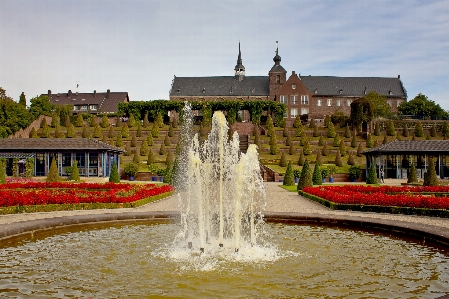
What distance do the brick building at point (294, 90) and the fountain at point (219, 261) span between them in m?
69.1

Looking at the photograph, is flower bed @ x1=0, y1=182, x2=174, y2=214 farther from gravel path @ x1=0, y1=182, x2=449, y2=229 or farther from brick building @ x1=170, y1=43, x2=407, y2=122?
brick building @ x1=170, y1=43, x2=407, y2=122

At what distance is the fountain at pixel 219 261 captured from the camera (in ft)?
24.9

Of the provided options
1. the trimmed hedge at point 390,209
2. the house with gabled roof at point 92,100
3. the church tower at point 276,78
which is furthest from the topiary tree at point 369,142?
the house with gabled roof at point 92,100

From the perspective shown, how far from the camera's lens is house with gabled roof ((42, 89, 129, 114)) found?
95700mm

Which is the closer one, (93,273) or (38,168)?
(93,273)

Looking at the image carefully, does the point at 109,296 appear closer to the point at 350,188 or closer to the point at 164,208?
the point at 164,208

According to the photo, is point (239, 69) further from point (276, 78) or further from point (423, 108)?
point (423, 108)

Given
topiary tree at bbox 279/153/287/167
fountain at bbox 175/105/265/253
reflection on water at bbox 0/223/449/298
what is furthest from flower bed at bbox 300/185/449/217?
topiary tree at bbox 279/153/287/167

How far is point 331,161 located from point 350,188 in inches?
1074

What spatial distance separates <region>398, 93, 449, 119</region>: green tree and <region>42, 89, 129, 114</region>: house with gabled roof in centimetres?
5365

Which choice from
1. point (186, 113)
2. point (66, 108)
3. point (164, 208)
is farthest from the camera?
point (66, 108)

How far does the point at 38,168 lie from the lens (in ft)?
130

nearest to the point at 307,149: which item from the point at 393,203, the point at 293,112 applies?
the point at 293,112

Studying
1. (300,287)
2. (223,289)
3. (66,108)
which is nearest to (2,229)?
(223,289)
